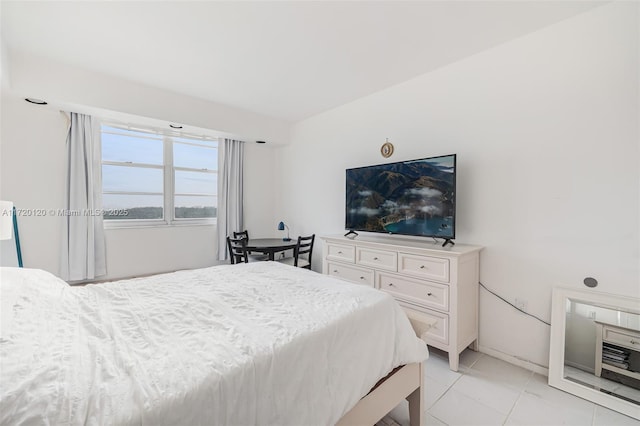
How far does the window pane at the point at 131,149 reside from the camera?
3479mm

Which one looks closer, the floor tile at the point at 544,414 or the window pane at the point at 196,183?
the floor tile at the point at 544,414

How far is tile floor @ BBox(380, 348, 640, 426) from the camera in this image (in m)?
1.64

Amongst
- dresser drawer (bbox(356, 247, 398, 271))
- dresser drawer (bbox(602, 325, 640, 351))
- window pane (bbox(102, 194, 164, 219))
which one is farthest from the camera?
window pane (bbox(102, 194, 164, 219))

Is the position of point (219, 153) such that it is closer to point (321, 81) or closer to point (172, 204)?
point (172, 204)

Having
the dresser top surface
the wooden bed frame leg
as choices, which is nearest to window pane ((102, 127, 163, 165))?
the dresser top surface

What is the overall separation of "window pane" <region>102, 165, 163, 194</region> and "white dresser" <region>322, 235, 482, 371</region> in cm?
308

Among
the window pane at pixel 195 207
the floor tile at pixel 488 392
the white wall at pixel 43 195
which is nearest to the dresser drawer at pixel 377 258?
the floor tile at pixel 488 392

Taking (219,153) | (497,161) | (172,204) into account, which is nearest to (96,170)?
(172,204)

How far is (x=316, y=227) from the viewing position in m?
4.13

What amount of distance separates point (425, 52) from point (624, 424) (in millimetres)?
Result: 2964

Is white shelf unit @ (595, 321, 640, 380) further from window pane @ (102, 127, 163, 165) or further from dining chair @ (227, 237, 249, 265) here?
window pane @ (102, 127, 163, 165)

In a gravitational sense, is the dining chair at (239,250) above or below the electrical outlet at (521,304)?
above

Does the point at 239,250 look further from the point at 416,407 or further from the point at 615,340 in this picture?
the point at 615,340

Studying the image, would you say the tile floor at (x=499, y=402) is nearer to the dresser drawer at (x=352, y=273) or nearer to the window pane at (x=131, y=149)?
the dresser drawer at (x=352, y=273)
